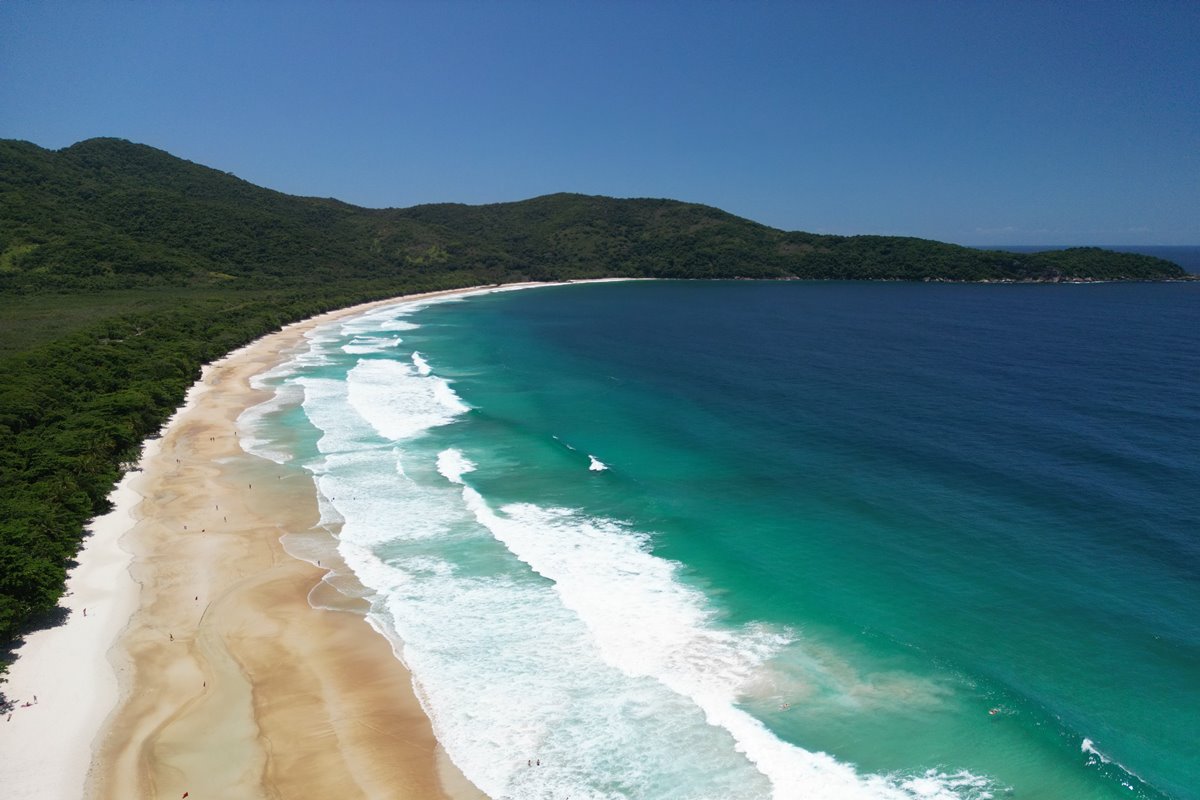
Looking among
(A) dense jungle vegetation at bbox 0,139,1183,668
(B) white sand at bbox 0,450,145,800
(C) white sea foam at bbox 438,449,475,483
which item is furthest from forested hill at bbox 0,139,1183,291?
(B) white sand at bbox 0,450,145,800

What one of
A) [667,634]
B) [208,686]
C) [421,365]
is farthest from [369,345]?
[667,634]

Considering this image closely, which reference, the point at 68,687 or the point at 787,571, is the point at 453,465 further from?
the point at 68,687

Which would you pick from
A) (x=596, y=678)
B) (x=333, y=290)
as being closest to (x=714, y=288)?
(x=333, y=290)

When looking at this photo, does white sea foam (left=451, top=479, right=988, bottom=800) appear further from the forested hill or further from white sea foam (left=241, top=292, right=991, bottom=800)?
the forested hill

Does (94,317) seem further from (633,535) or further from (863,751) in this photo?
(863,751)

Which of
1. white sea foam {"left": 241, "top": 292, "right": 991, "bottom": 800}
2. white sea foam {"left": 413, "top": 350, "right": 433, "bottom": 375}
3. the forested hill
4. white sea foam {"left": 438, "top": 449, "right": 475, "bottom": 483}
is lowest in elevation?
white sea foam {"left": 241, "top": 292, "right": 991, "bottom": 800}

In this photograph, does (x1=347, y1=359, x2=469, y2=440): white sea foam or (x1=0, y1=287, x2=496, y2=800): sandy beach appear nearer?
(x1=0, y1=287, x2=496, y2=800): sandy beach

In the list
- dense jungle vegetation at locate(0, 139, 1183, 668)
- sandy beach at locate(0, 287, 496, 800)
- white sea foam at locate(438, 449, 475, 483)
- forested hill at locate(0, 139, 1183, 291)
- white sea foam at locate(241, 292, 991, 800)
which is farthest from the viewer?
forested hill at locate(0, 139, 1183, 291)
